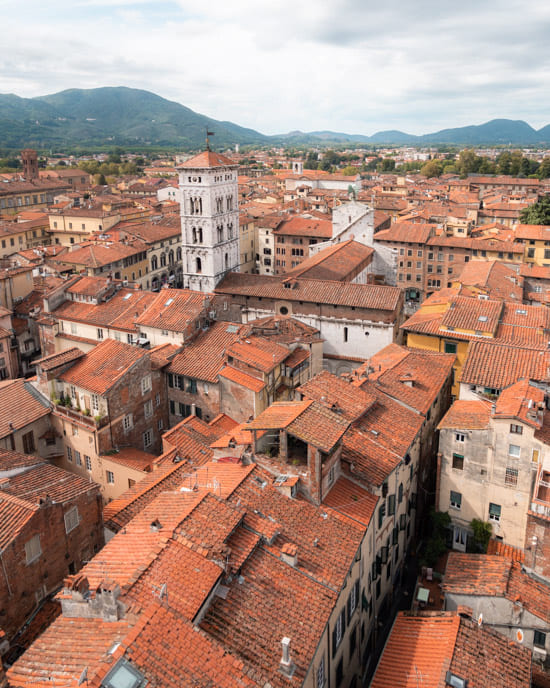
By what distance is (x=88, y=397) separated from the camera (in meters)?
32.5

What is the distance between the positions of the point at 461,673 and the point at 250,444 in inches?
428

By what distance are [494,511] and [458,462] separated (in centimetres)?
268

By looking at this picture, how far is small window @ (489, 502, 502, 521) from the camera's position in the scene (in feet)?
88.2

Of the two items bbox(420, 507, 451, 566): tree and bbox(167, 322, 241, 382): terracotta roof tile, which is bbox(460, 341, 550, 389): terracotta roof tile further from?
bbox(167, 322, 241, 382): terracotta roof tile

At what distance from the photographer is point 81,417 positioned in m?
32.3

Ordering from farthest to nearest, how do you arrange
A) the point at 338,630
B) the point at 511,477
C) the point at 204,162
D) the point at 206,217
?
the point at 206,217, the point at 204,162, the point at 511,477, the point at 338,630

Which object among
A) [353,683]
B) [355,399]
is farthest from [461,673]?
[355,399]

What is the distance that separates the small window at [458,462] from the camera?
27562mm

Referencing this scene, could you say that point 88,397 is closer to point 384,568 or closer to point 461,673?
point 384,568

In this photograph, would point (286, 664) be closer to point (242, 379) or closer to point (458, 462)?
point (458, 462)

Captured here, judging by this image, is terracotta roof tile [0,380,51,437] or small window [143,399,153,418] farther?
small window [143,399,153,418]

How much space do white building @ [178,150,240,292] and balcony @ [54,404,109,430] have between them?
25.6 meters

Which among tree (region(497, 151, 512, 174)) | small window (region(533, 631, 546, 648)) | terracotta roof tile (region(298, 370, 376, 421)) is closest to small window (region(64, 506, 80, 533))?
terracotta roof tile (region(298, 370, 376, 421))

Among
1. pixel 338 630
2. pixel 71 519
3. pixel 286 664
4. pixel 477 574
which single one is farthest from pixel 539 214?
pixel 286 664
